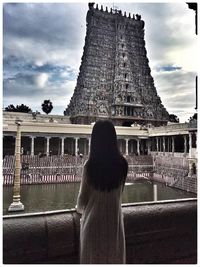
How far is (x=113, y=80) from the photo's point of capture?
20.7 metres

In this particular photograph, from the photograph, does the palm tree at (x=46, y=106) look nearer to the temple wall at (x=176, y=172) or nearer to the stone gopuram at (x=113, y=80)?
the stone gopuram at (x=113, y=80)

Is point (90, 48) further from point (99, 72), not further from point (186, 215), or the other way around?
point (186, 215)

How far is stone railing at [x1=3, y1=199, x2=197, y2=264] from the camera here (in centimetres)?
124

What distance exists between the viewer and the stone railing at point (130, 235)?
1239 mm

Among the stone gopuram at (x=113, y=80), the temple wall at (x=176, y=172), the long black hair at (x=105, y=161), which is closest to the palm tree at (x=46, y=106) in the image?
the stone gopuram at (x=113, y=80)

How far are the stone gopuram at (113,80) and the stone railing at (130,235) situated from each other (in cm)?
1747

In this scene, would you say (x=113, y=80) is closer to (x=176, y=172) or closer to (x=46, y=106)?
(x=176, y=172)

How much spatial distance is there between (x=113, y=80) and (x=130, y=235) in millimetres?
19944

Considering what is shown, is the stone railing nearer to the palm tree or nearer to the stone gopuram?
the stone gopuram

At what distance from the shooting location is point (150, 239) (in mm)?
1485

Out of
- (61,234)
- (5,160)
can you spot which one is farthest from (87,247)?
(5,160)

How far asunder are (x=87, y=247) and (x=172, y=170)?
11305 mm

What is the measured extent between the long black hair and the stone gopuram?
58.6 ft

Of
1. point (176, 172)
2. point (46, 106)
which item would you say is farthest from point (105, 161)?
point (46, 106)
